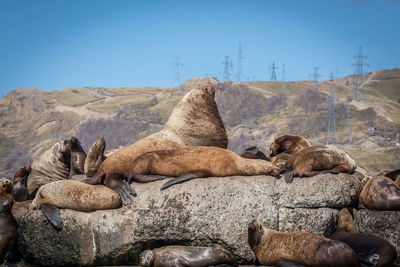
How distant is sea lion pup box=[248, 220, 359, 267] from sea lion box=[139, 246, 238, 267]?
40 centimetres

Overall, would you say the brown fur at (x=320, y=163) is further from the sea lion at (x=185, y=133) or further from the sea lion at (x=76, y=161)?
the sea lion at (x=76, y=161)

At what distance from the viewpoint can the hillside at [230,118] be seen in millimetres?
69125

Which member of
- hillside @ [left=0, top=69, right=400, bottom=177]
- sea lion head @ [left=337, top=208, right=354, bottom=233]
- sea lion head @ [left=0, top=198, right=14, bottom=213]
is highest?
sea lion head @ [left=0, top=198, right=14, bottom=213]

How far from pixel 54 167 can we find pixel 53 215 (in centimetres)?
354

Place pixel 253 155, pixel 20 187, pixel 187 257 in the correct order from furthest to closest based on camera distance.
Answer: pixel 20 187 < pixel 253 155 < pixel 187 257

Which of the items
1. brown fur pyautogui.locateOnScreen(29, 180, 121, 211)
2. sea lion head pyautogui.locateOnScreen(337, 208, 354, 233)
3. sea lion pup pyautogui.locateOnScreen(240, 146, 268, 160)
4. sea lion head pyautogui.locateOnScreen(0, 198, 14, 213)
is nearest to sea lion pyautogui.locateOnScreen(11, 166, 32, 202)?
sea lion head pyautogui.locateOnScreen(0, 198, 14, 213)

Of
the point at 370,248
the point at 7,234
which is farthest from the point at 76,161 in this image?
the point at 370,248

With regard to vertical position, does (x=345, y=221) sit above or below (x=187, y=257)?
above

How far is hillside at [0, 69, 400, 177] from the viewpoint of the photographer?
6912cm

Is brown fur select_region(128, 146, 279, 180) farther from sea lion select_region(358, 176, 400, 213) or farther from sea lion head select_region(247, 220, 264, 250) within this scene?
sea lion select_region(358, 176, 400, 213)

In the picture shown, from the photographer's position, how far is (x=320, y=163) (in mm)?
7438

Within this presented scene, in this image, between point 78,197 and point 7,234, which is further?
point 7,234

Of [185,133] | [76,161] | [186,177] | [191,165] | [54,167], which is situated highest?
[185,133]

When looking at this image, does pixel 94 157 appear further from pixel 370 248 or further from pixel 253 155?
pixel 370 248
